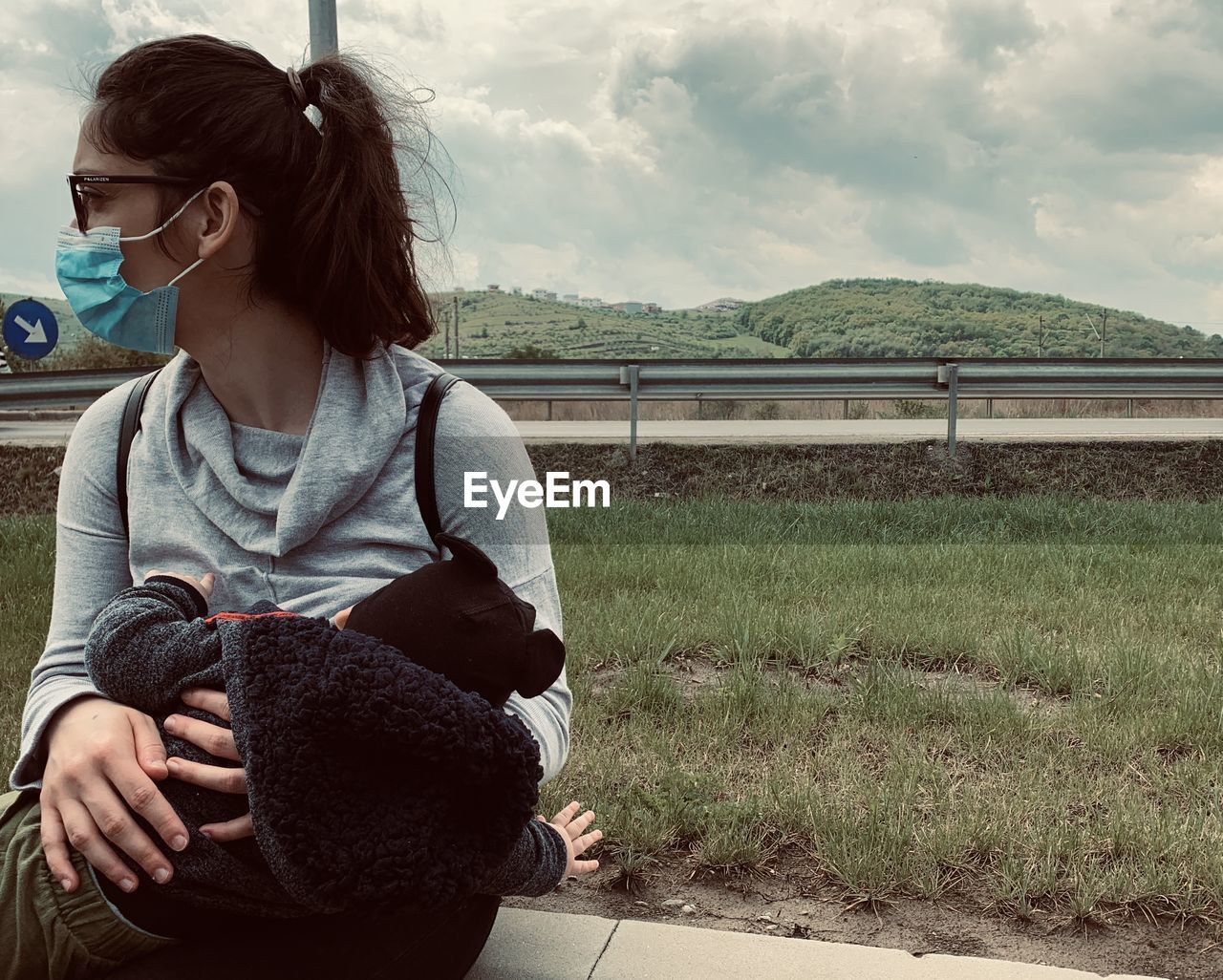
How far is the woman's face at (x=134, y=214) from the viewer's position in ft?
6.56

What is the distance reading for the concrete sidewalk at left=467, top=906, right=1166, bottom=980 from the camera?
2332 mm

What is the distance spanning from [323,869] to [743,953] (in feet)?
3.98

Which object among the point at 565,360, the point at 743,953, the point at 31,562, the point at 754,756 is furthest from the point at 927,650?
the point at 565,360

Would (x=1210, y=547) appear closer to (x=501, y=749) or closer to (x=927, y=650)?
(x=927, y=650)

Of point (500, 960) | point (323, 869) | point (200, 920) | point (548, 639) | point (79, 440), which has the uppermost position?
point (79, 440)

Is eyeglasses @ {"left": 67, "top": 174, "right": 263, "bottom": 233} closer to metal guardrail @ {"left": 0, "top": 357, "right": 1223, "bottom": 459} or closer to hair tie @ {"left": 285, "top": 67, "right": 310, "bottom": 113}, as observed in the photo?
hair tie @ {"left": 285, "top": 67, "right": 310, "bottom": 113}

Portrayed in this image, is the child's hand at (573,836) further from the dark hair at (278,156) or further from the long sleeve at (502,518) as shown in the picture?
the dark hair at (278,156)

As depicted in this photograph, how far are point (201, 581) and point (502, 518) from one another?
0.51 metres

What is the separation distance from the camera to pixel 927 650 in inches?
184

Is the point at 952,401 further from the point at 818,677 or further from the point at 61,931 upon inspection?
the point at 61,931

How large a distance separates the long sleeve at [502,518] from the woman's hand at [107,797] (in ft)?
1.86

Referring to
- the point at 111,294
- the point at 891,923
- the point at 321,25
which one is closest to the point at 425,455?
the point at 111,294

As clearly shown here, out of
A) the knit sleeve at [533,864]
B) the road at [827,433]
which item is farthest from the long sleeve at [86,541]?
the road at [827,433]

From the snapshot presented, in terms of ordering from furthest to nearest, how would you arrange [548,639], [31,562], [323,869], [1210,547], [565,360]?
[565,360]
[1210,547]
[31,562]
[548,639]
[323,869]
